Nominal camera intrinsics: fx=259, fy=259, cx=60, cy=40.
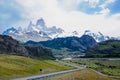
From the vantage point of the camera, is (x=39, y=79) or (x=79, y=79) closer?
(x=39, y=79)

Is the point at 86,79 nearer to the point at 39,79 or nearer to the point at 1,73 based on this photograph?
the point at 39,79

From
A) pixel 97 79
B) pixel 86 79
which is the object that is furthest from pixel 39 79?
pixel 97 79

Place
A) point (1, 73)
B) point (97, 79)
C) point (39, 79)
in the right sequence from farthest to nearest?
point (97, 79) → point (1, 73) → point (39, 79)

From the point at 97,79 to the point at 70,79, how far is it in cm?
2847

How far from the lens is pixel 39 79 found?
405 feet

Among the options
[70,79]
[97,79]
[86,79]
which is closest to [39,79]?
[70,79]

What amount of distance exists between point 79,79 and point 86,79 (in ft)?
24.0

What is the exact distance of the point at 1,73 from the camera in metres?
135

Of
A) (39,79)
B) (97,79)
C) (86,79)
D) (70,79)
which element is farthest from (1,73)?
(97,79)

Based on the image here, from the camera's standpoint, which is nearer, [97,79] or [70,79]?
[70,79]

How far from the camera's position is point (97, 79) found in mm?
152125

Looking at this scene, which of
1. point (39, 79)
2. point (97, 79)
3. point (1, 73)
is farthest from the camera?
point (97, 79)

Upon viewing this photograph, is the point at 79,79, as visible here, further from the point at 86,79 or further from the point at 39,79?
the point at 39,79

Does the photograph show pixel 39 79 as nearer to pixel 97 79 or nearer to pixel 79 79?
pixel 79 79
